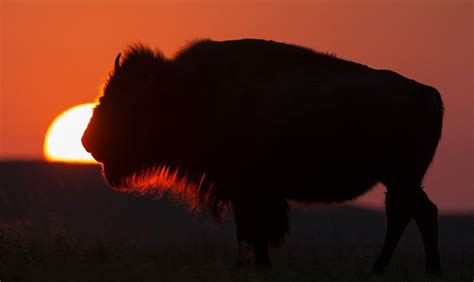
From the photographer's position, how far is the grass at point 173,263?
1018cm

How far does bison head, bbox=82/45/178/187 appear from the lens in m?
12.6

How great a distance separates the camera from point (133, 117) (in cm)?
1275

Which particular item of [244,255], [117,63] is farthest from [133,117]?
[244,255]

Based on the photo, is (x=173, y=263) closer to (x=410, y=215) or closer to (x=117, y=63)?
(x=410, y=215)

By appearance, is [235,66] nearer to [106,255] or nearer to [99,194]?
[106,255]

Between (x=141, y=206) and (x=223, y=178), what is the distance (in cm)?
1559

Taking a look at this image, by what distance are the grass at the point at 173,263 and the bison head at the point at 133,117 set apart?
1.04 meters

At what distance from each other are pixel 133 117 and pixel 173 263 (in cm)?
215

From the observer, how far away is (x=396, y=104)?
37.9ft

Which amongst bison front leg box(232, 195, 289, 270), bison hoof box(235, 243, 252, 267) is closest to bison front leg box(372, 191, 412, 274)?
bison front leg box(232, 195, 289, 270)

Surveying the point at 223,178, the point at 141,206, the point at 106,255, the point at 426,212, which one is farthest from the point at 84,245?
the point at 141,206

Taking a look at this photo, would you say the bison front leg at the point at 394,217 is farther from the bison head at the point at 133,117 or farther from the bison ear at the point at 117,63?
the bison ear at the point at 117,63

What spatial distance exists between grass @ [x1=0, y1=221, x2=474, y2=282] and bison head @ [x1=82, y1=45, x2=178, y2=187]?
3.40ft

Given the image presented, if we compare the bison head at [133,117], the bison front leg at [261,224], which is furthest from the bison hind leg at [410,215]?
the bison head at [133,117]
